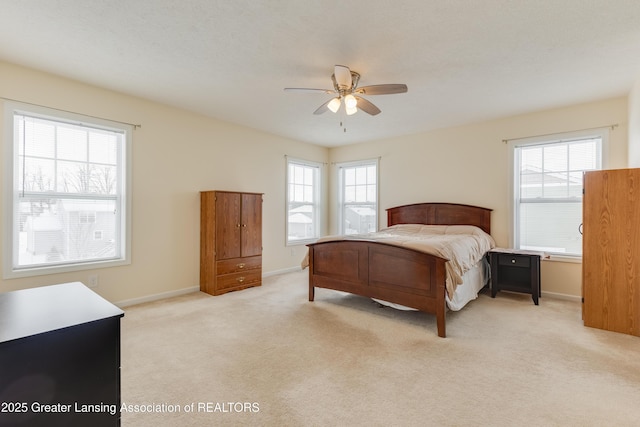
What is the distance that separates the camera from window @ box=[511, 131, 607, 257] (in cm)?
404

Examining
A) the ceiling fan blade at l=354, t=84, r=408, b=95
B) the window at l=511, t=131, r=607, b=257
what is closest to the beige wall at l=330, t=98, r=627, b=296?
the window at l=511, t=131, r=607, b=257

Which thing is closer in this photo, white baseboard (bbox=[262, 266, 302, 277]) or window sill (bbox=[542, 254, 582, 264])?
window sill (bbox=[542, 254, 582, 264])

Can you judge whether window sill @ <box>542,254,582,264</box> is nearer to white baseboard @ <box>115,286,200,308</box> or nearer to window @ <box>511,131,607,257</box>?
window @ <box>511,131,607,257</box>

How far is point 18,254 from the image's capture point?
306cm

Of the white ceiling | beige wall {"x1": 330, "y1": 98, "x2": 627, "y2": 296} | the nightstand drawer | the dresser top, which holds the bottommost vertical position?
the nightstand drawer

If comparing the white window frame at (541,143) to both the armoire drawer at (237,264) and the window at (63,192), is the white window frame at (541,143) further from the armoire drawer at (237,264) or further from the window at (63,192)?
the window at (63,192)

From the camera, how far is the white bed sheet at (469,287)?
3.19m

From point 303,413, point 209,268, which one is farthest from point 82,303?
point 209,268

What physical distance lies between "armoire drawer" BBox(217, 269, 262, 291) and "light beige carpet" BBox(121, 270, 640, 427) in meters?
0.66

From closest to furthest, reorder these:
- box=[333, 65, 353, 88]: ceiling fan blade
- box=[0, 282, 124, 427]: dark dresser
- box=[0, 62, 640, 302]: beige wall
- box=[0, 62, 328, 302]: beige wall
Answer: box=[0, 282, 124, 427]: dark dresser
box=[333, 65, 353, 88]: ceiling fan blade
box=[0, 62, 328, 302]: beige wall
box=[0, 62, 640, 302]: beige wall

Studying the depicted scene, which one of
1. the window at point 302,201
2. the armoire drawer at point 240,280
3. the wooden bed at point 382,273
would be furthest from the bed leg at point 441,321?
the window at point 302,201

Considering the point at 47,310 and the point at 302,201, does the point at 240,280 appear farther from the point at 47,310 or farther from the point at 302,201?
the point at 47,310

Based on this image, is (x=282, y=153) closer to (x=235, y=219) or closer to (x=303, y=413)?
(x=235, y=219)

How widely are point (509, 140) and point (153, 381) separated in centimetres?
507
